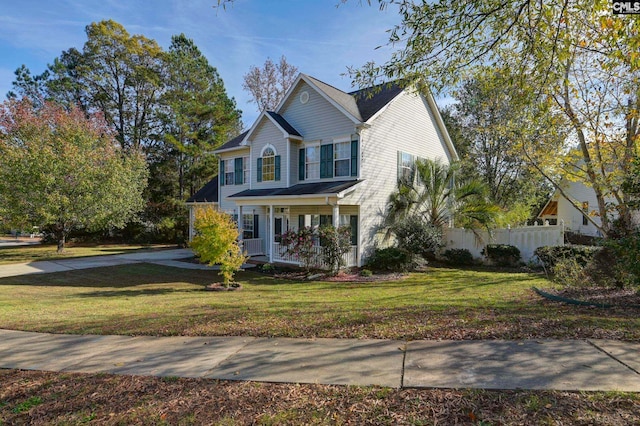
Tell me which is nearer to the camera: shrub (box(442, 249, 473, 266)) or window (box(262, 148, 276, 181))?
shrub (box(442, 249, 473, 266))

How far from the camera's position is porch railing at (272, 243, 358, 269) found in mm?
14578

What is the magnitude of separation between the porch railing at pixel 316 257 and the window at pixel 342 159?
135 inches

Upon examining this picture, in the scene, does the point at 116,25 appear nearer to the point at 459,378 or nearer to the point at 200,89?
the point at 200,89

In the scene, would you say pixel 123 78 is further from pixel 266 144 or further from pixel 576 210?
pixel 576 210

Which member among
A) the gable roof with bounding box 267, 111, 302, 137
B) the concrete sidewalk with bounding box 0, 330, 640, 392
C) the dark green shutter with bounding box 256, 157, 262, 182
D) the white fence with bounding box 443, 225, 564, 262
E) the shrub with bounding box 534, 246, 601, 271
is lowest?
the concrete sidewalk with bounding box 0, 330, 640, 392

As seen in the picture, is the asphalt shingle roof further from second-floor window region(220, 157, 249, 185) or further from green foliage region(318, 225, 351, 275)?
second-floor window region(220, 157, 249, 185)

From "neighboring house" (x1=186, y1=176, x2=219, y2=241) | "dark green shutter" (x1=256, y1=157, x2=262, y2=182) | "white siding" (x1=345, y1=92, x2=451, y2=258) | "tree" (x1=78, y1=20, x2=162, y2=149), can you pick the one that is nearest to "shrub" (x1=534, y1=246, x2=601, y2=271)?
"white siding" (x1=345, y1=92, x2=451, y2=258)

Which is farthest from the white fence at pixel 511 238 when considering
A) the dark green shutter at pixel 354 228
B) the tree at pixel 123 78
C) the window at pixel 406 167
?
the tree at pixel 123 78

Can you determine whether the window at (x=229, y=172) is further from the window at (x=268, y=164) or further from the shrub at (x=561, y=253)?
the shrub at (x=561, y=253)

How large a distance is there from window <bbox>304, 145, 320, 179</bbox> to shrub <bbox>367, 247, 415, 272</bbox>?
4.87 metres

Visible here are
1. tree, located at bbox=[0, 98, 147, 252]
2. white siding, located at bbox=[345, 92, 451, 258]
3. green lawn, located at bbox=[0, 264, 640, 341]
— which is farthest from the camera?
tree, located at bbox=[0, 98, 147, 252]

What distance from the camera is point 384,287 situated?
11.6 m

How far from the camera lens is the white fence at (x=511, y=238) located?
15.3 meters

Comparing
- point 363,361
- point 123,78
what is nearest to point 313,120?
point 363,361
